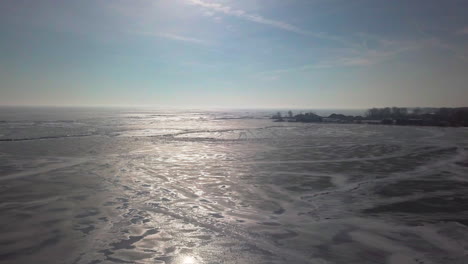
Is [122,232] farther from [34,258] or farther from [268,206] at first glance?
[268,206]

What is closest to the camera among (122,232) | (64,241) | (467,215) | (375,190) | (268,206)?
(64,241)

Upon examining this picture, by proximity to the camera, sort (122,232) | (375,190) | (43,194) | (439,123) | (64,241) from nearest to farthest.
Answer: (64,241) → (122,232) → (43,194) → (375,190) → (439,123)

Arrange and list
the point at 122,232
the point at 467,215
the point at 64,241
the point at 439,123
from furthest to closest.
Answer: the point at 439,123 < the point at 467,215 < the point at 122,232 < the point at 64,241

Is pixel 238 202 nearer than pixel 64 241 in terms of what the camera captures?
No

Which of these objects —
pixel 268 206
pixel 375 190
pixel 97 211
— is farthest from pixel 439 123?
pixel 97 211

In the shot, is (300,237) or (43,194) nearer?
(300,237)

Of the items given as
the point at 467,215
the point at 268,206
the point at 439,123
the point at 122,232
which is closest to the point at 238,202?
the point at 268,206

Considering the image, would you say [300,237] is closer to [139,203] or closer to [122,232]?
[122,232]

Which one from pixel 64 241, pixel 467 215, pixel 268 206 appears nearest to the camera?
pixel 64 241

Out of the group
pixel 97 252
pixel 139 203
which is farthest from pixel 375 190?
pixel 97 252
